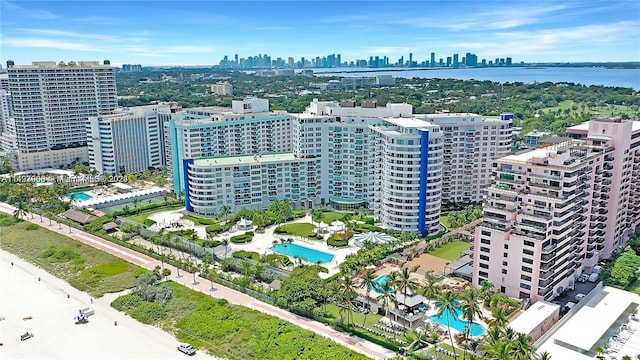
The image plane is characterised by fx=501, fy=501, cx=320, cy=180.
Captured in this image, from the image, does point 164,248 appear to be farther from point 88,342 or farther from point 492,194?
point 492,194

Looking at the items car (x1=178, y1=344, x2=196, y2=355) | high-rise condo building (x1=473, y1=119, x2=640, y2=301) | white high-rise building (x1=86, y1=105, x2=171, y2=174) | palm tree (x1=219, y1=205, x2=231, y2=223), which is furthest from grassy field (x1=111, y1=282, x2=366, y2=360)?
white high-rise building (x1=86, y1=105, x2=171, y2=174)

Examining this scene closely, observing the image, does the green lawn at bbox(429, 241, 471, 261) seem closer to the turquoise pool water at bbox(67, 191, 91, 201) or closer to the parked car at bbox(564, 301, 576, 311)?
the parked car at bbox(564, 301, 576, 311)

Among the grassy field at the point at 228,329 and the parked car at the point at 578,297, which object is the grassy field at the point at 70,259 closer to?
the grassy field at the point at 228,329

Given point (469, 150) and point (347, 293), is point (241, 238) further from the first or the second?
point (469, 150)

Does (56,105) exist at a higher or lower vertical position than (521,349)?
higher

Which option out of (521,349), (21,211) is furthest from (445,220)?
(21,211)

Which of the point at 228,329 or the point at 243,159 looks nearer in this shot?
the point at 228,329
